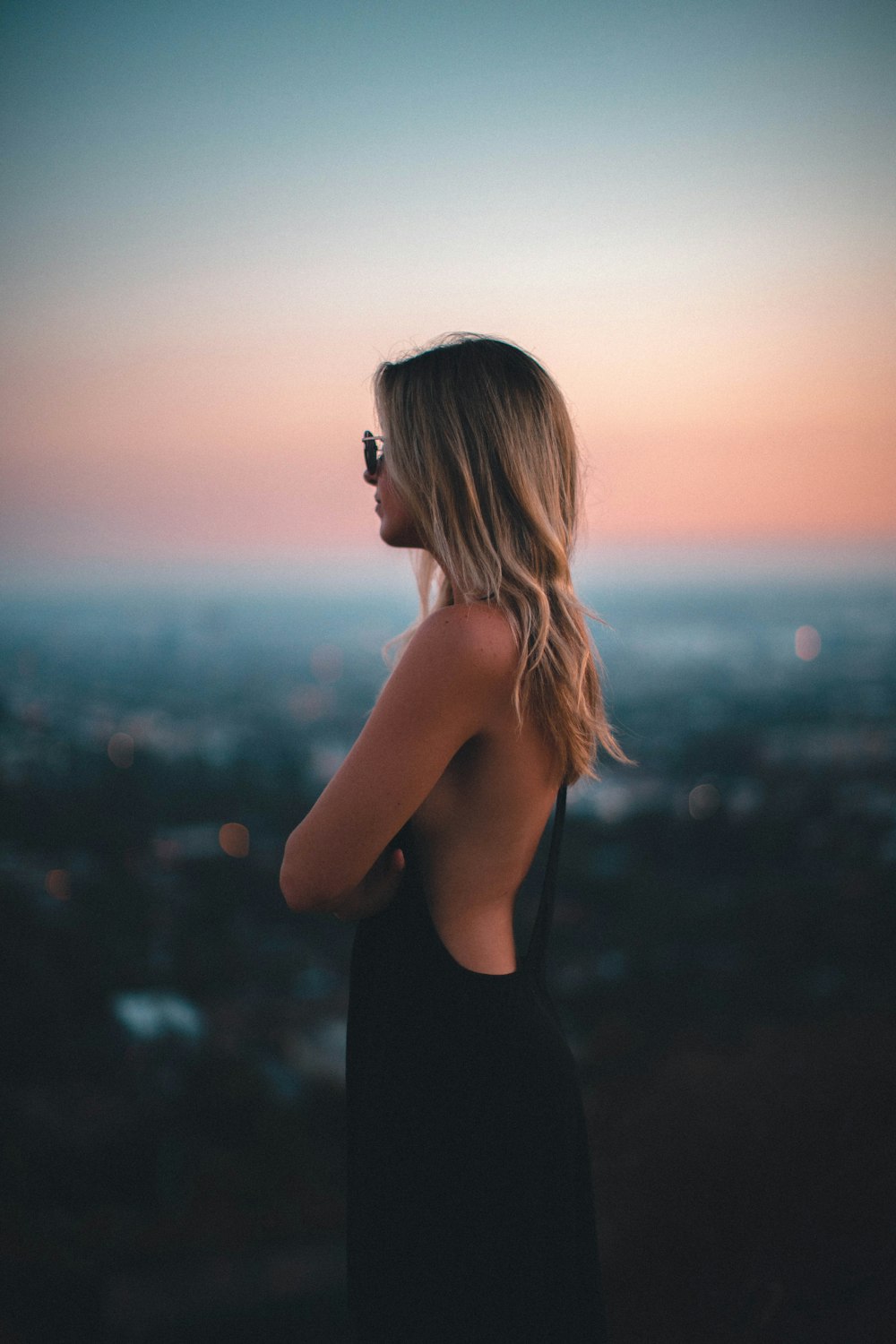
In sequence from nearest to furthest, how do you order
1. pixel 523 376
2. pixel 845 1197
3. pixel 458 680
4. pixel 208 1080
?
1. pixel 458 680
2. pixel 523 376
3. pixel 845 1197
4. pixel 208 1080

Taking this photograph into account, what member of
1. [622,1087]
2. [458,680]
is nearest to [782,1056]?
[622,1087]

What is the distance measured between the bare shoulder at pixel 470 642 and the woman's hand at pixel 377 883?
270 millimetres

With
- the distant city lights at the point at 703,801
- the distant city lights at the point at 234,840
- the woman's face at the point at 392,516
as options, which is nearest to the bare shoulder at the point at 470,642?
the woman's face at the point at 392,516

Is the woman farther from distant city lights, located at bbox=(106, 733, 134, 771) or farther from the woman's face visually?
distant city lights, located at bbox=(106, 733, 134, 771)

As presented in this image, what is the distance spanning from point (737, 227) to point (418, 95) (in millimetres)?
1333

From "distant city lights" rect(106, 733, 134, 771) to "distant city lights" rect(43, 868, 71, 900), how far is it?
870 mm

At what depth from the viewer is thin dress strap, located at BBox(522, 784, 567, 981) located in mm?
1069

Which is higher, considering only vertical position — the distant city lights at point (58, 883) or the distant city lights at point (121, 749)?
the distant city lights at point (121, 749)

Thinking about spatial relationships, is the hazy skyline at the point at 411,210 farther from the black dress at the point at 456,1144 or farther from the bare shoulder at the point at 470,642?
the black dress at the point at 456,1144

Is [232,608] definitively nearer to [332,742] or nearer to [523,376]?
[332,742]

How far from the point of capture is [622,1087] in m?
2.73

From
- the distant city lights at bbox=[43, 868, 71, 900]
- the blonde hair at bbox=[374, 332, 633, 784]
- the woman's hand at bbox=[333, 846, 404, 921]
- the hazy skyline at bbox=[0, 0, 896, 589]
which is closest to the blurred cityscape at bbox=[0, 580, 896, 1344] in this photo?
the distant city lights at bbox=[43, 868, 71, 900]

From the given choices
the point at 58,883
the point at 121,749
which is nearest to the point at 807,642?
the point at 121,749

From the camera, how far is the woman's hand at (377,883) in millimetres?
935
